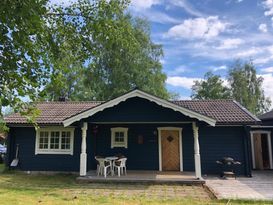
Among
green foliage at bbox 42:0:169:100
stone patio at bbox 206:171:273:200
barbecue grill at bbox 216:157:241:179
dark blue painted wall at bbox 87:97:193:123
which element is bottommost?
stone patio at bbox 206:171:273:200

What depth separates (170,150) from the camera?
40.7 ft

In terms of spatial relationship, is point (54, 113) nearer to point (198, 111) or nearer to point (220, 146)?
point (198, 111)

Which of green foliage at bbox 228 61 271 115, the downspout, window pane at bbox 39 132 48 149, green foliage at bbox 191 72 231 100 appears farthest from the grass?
green foliage at bbox 191 72 231 100

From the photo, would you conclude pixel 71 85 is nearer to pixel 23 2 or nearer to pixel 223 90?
pixel 223 90

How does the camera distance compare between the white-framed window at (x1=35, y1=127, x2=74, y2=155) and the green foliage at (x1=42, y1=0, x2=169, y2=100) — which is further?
the white-framed window at (x1=35, y1=127, x2=74, y2=155)

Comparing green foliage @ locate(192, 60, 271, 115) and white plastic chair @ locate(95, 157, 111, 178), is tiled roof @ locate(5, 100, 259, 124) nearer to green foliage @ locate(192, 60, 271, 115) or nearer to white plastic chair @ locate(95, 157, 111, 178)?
white plastic chair @ locate(95, 157, 111, 178)

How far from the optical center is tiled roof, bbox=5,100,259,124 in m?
11.7

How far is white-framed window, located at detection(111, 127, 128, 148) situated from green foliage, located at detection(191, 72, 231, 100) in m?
25.3

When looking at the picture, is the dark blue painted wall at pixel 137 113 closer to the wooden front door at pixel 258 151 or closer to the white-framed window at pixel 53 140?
the white-framed window at pixel 53 140

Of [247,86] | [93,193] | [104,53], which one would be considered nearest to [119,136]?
[93,193]

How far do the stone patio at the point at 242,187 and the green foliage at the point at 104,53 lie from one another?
5.56 meters

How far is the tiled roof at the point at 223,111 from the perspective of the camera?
37.8 feet

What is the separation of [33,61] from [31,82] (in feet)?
1.27

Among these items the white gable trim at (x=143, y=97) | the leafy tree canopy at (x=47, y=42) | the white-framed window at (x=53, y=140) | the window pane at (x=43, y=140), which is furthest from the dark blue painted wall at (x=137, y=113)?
the leafy tree canopy at (x=47, y=42)
